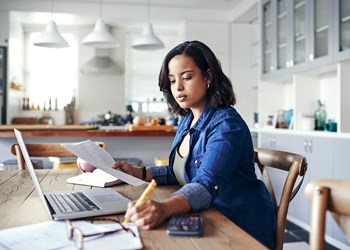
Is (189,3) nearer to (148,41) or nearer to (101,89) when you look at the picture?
(148,41)

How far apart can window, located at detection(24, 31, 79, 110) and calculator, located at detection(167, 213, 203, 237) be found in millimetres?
5877

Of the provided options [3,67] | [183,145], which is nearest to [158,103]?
[3,67]

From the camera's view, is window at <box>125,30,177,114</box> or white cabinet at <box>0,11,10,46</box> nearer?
white cabinet at <box>0,11,10,46</box>

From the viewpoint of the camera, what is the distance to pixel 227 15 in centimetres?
570

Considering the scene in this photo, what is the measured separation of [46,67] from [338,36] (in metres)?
4.93

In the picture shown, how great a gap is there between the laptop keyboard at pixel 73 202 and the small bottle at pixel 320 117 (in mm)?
2800

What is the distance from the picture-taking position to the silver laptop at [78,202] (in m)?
0.92

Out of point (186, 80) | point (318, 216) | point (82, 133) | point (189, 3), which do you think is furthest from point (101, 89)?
point (318, 216)

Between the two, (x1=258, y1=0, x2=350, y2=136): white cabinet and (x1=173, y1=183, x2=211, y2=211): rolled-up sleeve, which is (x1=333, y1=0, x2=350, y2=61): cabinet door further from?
(x1=173, y1=183, x2=211, y2=211): rolled-up sleeve

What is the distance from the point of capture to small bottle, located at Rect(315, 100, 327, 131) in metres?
3.44

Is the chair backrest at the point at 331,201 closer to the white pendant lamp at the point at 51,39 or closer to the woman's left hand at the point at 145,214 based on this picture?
the woman's left hand at the point at 145,214

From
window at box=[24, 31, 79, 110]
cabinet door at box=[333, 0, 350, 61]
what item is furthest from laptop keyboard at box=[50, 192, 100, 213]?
window at box=[24, 31, 79, 110]

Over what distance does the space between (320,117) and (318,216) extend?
311 centimetres

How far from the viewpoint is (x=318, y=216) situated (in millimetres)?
607
